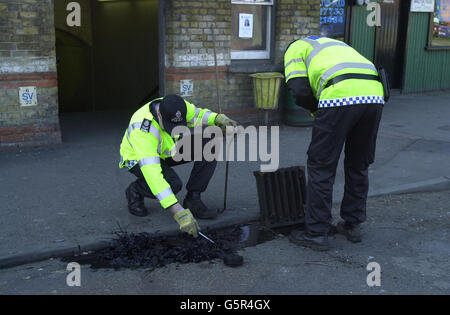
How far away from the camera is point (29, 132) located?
24.5 feet

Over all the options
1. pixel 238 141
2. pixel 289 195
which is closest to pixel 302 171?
pixel 289 195

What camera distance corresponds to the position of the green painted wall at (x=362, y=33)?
11500 millimetres

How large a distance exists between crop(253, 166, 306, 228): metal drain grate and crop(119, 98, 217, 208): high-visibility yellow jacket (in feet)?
2.64

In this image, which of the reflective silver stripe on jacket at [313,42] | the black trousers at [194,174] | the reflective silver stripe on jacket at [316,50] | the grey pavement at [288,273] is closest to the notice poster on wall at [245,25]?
the black trousers at [194,174]

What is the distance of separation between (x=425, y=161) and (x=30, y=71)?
542cm

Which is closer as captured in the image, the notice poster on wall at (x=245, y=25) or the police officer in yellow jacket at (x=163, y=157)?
the police officer in yellow jacket at (x=163, y=157)

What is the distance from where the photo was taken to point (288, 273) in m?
4.16

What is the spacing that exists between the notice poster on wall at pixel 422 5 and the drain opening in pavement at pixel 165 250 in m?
9.19

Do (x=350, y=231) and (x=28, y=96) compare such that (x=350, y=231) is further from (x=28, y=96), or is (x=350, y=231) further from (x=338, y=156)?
(x=28, y=96)

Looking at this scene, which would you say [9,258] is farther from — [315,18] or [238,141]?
[315,18]

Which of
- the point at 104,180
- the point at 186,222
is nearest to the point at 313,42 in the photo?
the point at 186,222

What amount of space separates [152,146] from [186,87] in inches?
155

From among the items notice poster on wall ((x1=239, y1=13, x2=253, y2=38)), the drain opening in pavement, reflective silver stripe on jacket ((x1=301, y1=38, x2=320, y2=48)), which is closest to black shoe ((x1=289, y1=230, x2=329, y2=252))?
the drain opening in pavement

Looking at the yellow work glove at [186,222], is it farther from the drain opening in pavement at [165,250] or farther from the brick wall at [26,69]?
the brick wall at [26,69]
